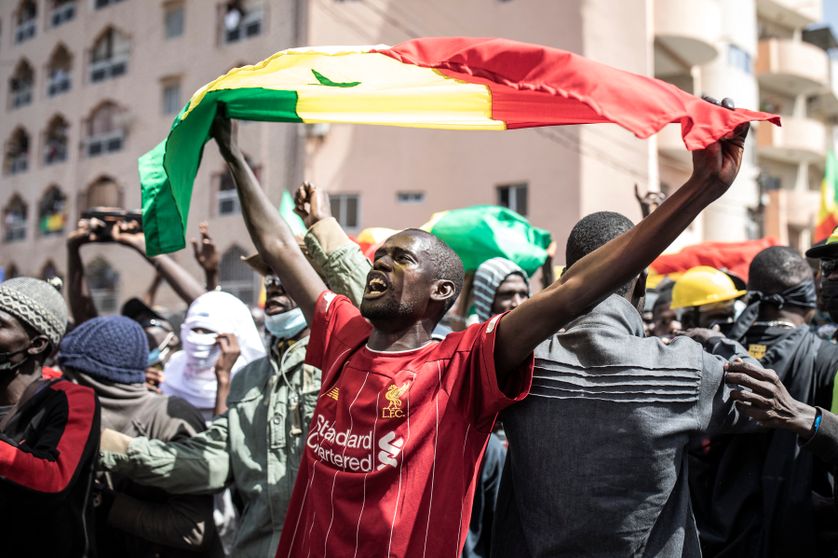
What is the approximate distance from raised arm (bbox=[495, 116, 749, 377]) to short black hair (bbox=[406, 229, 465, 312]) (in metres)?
0.44

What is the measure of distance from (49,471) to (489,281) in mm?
2673

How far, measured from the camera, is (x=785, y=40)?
29.1 m

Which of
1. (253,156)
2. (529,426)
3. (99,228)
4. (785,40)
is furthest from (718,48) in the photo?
(529,426)

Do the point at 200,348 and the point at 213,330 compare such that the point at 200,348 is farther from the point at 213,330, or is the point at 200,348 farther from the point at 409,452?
the point at 409,452

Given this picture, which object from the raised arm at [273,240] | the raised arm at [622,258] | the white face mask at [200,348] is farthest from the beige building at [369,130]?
the raised arm at [622,258]

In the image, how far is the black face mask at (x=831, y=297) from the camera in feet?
→ 11.4

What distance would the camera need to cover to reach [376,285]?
9.11 feet

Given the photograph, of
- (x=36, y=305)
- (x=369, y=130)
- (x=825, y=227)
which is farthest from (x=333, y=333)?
(x=369, y=130)

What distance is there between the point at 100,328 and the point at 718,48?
839 inches

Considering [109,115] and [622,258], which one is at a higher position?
[109,115]

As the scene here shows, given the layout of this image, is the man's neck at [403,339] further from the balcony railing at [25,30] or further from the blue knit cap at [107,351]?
the balcony railing at [25,30]

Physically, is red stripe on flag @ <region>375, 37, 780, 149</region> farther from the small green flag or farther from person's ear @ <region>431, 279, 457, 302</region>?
the small green flag

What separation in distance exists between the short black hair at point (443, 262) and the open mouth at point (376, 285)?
18 centimetres

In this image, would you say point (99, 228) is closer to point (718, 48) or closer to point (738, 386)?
point (738, 386)
